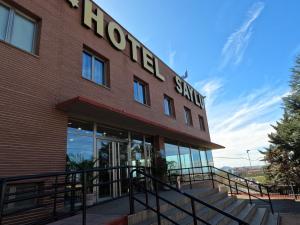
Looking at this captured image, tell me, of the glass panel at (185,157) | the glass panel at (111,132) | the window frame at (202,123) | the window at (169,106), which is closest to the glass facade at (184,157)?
the glass panel at (185,157)

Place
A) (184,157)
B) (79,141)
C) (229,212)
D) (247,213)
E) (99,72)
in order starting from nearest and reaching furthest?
(229,212)
(79,141)
(247,213)
(99,72)
(184,157)

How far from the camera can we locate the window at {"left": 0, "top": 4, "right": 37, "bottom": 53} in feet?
22.5

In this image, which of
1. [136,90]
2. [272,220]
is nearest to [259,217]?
[272,220]

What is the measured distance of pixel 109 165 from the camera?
9.29 meters

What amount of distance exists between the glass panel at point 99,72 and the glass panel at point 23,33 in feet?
9.56

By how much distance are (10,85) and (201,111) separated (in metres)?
17.3

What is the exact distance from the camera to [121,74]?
1118 centimetres

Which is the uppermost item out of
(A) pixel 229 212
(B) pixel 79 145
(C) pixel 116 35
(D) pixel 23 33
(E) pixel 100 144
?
(C) pixel 116 35

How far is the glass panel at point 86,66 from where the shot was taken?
9344mm

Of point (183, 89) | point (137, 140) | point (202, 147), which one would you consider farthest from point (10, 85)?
point (202, 147)

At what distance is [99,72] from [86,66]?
0.79 metres

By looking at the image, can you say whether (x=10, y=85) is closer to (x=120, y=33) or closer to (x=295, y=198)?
(x=120, y=33)

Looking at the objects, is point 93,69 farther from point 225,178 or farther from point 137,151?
point 225,178

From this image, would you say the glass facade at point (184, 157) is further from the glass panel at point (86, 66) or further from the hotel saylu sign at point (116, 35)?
the glass panel at point (86, 66)
